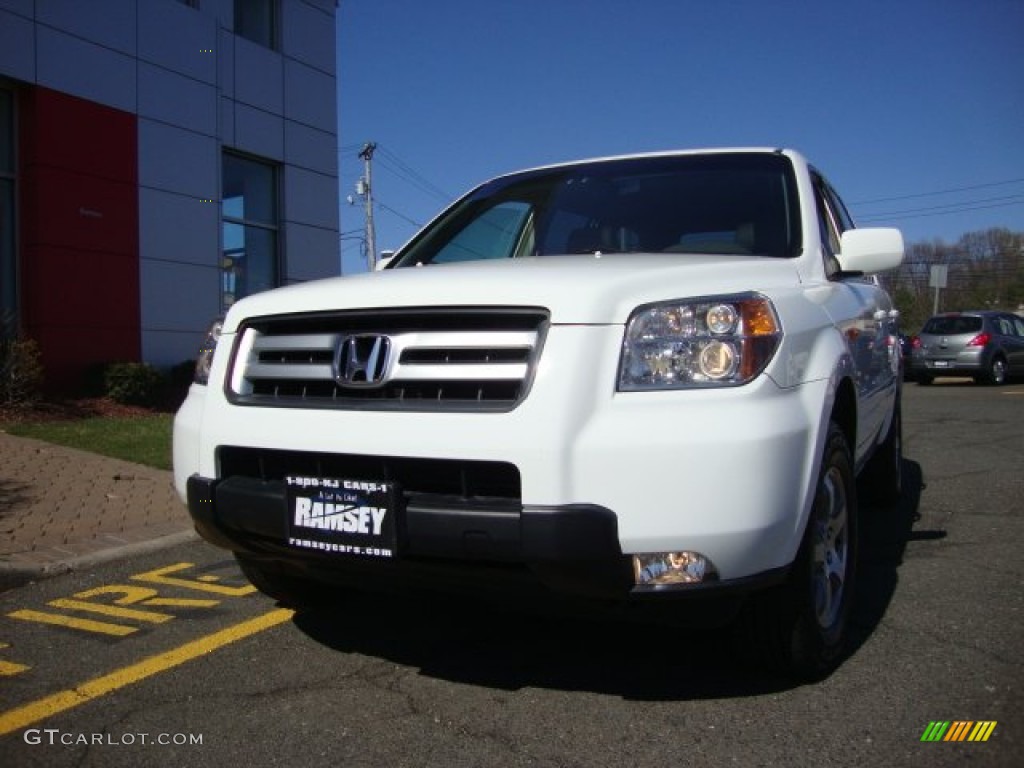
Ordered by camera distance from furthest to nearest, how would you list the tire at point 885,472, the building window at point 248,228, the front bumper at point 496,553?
the building window at point 248,228
the tire at point 885,472
the front bumper at point 496,553

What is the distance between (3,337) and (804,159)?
9019mm

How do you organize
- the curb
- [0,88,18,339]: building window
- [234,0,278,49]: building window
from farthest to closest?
[234,0,278,49]: building window
[0,88,18,339]: building window
the curb

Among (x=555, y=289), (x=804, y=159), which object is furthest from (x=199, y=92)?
(x=555, y=289)

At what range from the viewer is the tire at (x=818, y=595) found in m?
2.67

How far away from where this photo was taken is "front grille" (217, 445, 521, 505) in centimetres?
245

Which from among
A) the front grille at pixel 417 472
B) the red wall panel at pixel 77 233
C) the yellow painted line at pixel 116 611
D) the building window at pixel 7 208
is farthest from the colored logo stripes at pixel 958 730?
the building window at pixel 7 208

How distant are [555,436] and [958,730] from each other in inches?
55.4

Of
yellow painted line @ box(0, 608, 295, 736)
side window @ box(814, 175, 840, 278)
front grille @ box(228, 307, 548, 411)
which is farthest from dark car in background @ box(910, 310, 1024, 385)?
front grille @ box(228, 307, 548, 411)

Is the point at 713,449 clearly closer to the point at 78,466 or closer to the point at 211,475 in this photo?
the point at 211,475

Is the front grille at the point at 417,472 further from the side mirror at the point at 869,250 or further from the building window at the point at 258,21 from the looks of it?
the building window at the point at 258,21

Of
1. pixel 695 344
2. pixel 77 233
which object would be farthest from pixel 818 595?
pixel 77 233

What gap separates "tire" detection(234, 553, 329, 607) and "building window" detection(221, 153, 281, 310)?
33.4ft

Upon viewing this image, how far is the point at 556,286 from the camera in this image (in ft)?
8.34

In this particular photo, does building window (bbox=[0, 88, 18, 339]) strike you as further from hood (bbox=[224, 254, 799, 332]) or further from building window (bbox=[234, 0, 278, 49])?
hood (bbox=[224, 254, 799, 332])
